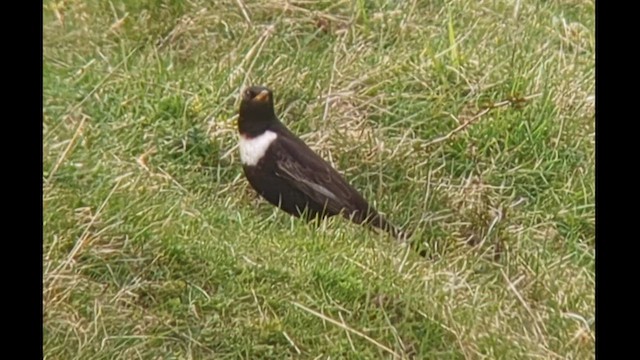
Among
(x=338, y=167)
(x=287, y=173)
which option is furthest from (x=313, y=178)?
(x=338, y=167)

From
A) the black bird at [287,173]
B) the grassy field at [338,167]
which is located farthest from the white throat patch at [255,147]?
the grassy field at [338,167]

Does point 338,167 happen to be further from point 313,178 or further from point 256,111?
point 256,111

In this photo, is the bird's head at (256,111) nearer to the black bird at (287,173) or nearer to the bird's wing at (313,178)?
the black bird at (287,173)

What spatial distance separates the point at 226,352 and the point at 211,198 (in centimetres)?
98

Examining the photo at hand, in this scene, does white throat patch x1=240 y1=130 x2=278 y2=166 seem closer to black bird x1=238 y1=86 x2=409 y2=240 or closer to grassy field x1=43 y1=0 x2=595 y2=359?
black bird x1=238 y1=86 x2=409 y2=240

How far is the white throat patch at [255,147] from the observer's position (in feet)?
22.2

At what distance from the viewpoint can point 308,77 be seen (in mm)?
7234

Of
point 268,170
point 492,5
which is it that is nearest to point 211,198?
point 268,170

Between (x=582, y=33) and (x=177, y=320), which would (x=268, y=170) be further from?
(x=582, y=33)

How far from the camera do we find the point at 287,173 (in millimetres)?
6742

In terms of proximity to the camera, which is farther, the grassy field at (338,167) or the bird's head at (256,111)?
the bird's head at (256,111)

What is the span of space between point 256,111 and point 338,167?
432 mm

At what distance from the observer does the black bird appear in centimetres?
671

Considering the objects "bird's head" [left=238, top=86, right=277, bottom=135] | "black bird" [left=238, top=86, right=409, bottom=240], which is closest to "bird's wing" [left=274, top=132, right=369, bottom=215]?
"black bird" [left=238, top=86, right=409, bottom=240]
